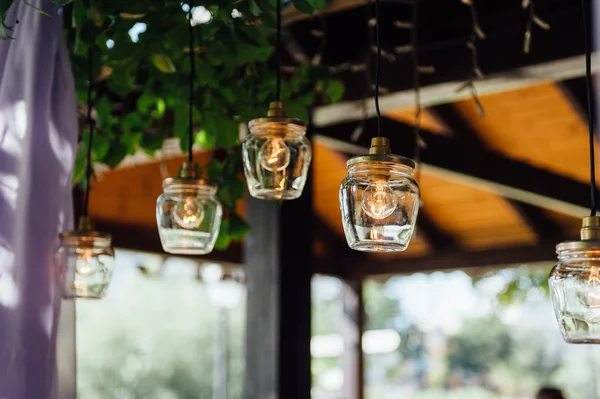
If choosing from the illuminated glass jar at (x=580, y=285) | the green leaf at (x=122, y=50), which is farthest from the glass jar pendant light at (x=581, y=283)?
the green leaf at (x=122, y=50)

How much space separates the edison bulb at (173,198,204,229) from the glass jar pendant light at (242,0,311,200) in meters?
0.19

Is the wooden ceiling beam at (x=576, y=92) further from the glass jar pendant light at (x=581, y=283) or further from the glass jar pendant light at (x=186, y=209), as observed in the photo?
the glass jar pendant light at (x=581, y=283)

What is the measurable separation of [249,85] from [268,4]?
0.77 feet

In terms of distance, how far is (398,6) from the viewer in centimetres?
316

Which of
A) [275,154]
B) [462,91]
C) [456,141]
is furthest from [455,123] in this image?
[275,154]

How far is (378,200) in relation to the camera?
1.11 meters

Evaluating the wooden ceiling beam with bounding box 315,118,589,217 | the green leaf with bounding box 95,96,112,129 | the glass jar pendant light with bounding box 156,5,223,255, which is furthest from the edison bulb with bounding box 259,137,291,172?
the wooden ceiling beam with bounding box 315,118,589,217

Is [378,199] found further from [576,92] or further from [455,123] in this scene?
[455,123]

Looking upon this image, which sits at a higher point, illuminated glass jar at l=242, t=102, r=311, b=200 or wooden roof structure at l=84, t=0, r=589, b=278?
wooden roof structure at l=84, t=0, r=589, b=278

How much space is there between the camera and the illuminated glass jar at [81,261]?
1.55 meters

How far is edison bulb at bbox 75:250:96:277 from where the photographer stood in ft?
5.12

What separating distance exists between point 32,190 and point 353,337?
18.1 feet

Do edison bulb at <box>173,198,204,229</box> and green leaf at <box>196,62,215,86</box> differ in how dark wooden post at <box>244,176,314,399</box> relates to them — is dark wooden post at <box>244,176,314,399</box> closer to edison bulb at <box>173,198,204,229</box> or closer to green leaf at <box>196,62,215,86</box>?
green leaf at <box>196,62,215,86</box>

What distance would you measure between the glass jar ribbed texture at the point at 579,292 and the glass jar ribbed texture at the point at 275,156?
493 millimetres
